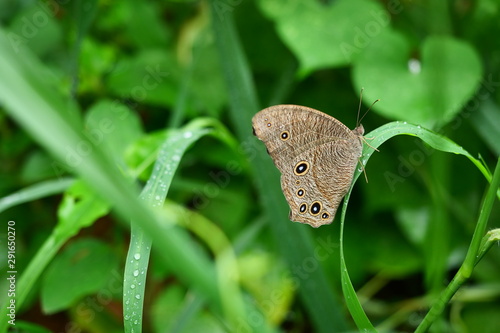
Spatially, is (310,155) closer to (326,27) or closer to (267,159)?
(267,159)

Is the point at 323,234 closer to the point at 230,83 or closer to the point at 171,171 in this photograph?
the point at 230,83

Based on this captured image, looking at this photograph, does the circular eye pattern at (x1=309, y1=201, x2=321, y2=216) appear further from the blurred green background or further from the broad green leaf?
the broad green leaf

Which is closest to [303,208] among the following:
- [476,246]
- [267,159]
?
[476,246]

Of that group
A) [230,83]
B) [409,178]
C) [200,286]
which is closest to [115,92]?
[230,83]

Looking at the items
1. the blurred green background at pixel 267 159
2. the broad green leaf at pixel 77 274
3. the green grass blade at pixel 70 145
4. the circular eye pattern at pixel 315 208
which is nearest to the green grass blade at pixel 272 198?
the blurred green background at pixel 267 159

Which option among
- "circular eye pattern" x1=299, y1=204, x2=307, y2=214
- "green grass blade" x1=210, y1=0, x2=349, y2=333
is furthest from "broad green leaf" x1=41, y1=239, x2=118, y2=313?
"circular eye pattern" x1=299, y1=204, x2=307, y2=214

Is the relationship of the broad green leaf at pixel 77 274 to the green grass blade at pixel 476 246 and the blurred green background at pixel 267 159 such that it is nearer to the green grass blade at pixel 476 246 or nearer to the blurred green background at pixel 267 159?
the blurred green background at pixel 267 159
